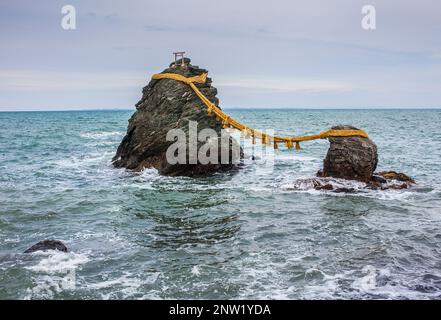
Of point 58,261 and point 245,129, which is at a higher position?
point 245,129

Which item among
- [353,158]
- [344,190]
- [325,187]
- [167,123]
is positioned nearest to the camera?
[344,190]

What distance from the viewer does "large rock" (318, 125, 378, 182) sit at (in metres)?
18.9

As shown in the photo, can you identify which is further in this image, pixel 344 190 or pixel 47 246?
pixel 344 190

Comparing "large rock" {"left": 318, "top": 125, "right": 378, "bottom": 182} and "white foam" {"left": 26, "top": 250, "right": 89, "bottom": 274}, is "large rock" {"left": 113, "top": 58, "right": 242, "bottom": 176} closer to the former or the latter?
"large rock" {"left": 318, "top": 125, "right": 378, "bottom": 182}

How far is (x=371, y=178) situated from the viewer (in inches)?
766

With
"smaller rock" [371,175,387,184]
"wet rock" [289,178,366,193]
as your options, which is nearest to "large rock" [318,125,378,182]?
"smaller rock" [371,175,387,184]

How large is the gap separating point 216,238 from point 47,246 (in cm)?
459

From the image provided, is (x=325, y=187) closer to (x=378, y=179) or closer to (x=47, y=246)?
(x=378, y=179)

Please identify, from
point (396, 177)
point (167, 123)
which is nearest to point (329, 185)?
point (396, 177)

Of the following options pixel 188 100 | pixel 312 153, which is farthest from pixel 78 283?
pixel 312 153

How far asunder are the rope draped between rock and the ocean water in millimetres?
2022

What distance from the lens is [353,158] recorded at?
1905cm

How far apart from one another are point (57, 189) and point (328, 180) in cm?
1176

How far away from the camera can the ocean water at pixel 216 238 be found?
1002 centimetres
